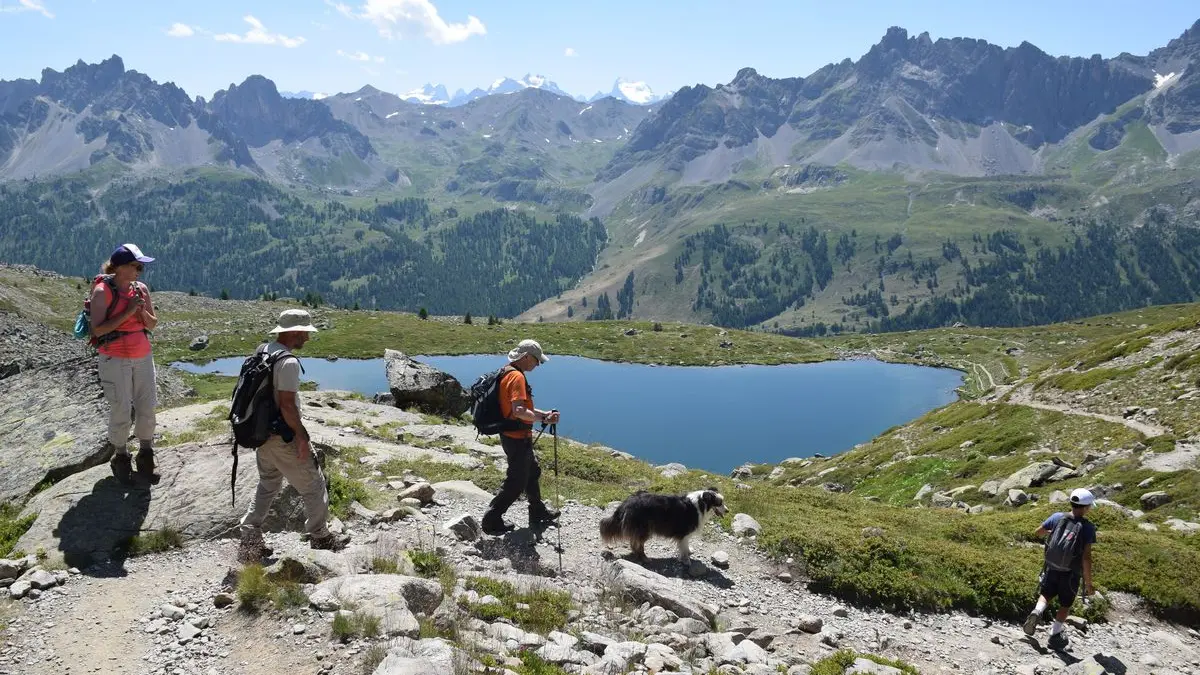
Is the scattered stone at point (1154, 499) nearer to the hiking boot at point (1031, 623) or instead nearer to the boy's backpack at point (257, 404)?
the hiking boot at point (1031, 623)

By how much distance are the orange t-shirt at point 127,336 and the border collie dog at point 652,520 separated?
32.9 ft

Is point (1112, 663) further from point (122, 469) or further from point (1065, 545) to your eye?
point (122, 469)

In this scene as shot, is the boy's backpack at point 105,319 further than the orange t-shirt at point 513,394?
No

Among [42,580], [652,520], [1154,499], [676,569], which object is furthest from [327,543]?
[1154,499]

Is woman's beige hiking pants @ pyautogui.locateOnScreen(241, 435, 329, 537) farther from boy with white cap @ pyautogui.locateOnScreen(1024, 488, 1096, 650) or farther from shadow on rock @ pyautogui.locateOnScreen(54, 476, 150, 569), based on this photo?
boy with white cap @ pyautogui.locateOnScreen(1024, 488, 1096, 650)

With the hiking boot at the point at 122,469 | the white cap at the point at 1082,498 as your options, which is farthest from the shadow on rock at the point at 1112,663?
the hiking boot at the point at 122,469

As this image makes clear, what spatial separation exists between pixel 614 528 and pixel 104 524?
9653mm

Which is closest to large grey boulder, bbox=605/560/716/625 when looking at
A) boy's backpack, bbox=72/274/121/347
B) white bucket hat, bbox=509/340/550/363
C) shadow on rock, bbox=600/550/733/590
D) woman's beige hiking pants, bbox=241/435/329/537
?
shadow on rock, bbox=600/550/733/590

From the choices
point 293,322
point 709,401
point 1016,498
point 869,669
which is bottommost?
point 709,401

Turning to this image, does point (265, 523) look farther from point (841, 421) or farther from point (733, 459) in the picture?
point (841, 421)

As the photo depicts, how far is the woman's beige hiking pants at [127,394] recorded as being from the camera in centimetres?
1290

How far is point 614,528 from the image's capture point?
14.6m

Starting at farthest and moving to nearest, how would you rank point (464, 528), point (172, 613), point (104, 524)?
point (464, 528) → point (104, 524) → point (172, 613)

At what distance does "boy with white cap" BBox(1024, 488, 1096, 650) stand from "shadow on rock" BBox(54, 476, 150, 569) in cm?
1738
